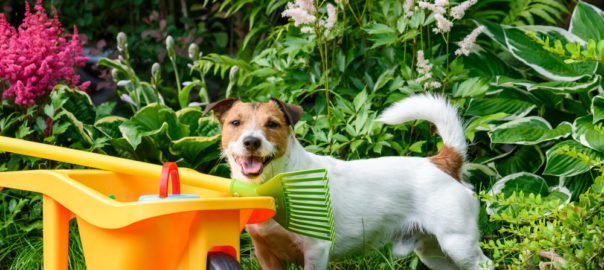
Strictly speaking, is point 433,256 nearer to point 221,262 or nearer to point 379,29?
point 379,29

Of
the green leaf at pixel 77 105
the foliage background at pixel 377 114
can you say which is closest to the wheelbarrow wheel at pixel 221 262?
the foliage background at pixel 377 114

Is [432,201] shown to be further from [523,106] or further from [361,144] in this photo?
[523,106]

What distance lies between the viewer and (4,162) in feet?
11.6

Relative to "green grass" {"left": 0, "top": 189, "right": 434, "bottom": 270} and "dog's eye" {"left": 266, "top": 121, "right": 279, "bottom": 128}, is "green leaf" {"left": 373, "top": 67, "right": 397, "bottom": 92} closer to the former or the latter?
"green grass" {"left": 0, "top": 189, "right": 434, "bottom": 270}

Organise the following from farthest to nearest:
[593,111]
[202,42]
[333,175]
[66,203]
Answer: [202,42] < [593,111] < [333,175] < [66,203]

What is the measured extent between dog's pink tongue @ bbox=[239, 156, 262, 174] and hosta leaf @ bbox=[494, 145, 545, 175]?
179 cm

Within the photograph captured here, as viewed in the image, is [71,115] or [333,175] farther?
[71,115]

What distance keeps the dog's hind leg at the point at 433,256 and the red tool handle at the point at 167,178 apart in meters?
1.46

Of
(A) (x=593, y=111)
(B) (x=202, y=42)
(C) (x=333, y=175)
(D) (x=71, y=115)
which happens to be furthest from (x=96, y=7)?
(A) (x=593, y=111)

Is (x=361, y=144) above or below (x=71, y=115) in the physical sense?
below

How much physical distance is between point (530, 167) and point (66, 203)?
2.76 m

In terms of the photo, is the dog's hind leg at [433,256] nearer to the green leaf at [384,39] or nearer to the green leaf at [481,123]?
the green leaf at [481,123]

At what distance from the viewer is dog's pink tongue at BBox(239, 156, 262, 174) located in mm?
2541

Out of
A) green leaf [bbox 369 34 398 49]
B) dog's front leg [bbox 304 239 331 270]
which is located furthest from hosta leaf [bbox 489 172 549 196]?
dog's front leg [bbox 304 239 331 270]
